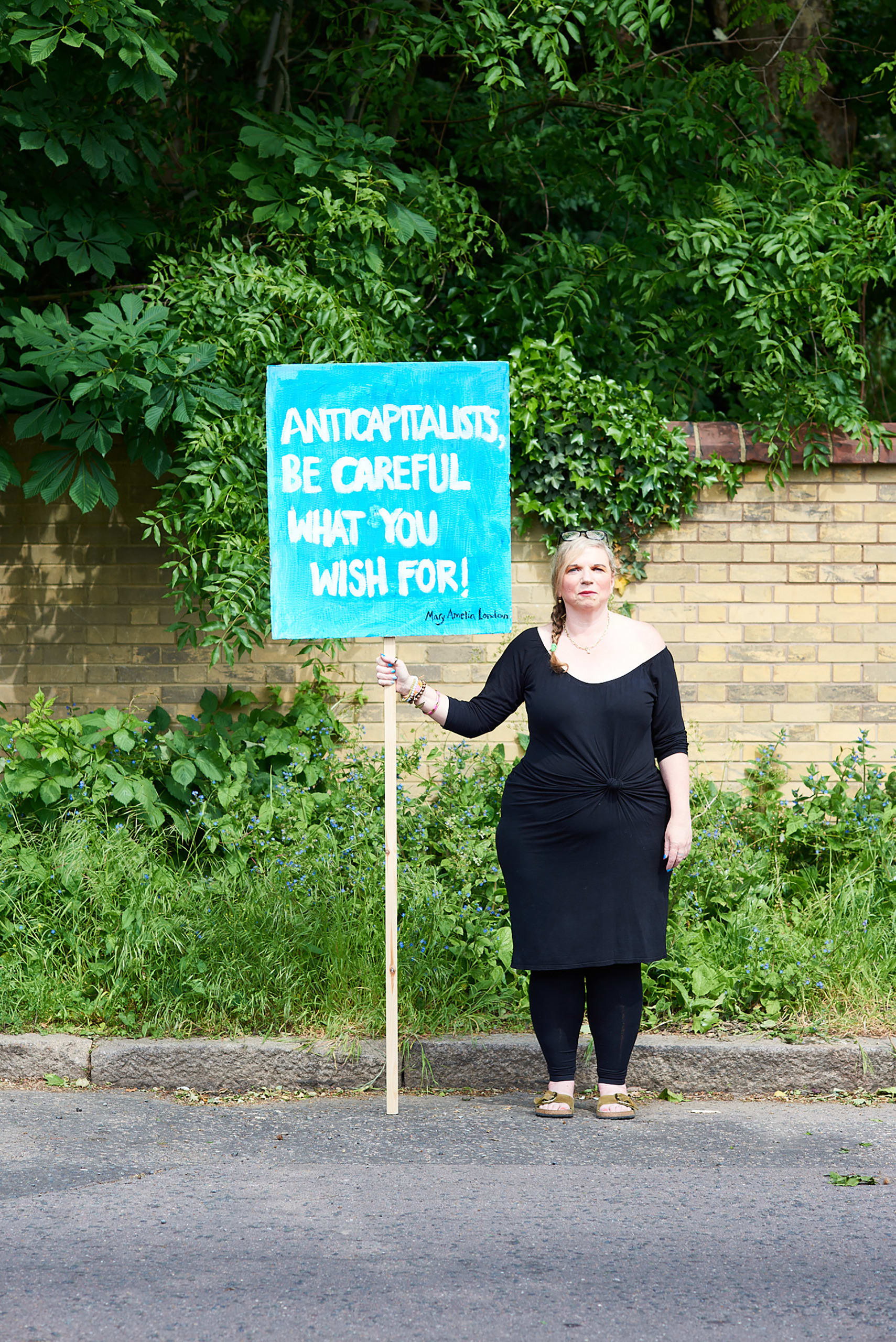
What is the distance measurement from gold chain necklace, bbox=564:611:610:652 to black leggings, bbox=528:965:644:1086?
3.25ft

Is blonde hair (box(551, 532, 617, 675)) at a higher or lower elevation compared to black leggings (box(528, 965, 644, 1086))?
higher

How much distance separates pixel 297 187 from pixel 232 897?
3.06 metres

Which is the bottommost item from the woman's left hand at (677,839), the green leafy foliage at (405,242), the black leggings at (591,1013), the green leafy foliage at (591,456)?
the black leggings at (591,1013)

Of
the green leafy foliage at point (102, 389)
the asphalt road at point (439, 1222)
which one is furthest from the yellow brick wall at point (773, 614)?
the asphalt road at point (439, 1222)

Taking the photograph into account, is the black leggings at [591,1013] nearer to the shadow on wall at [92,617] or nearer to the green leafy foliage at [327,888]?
the green leafy foliage at [327,888]

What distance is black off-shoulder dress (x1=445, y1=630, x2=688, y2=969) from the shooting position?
12.9ft

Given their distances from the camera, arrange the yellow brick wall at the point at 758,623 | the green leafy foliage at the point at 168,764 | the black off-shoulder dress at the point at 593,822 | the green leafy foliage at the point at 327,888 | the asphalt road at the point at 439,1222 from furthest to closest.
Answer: the yellow brick wall at the point at 758,623 < the green leafy foliage at the point at 168,764 < the green leafy foliage at the point at 327,888 < the black off-shoulder dress at the point at 593,822 < the asphalt road at the point at 439,1222

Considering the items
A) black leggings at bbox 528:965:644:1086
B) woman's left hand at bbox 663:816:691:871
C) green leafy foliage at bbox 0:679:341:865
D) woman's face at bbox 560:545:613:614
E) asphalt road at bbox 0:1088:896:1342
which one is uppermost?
woman's face at bbox 560:545:613:614

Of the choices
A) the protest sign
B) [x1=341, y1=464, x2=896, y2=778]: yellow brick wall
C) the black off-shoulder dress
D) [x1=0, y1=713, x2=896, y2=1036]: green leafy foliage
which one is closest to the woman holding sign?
the black off-shoulder dress

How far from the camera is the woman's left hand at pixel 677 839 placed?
3961mm

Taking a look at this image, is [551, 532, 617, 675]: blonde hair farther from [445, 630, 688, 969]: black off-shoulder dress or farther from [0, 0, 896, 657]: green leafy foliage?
[0, 0, 896, 657]: green leafy foliage

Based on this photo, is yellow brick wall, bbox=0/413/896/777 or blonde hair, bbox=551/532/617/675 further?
yellow brick wall, bbox=0/413/896/777

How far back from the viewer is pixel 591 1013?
13.3 ft

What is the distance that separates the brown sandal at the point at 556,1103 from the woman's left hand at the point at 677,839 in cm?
82
